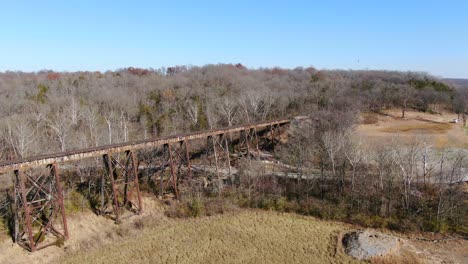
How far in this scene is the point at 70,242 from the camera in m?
22.7

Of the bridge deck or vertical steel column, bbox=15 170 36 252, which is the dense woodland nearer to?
the bridge deck

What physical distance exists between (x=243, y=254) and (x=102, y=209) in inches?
440

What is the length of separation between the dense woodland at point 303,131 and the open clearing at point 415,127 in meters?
2.62

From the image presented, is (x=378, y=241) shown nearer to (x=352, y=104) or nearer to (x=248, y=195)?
(x=248, y=195)

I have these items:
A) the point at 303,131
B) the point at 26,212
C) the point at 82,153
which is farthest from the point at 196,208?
the point at 303,131

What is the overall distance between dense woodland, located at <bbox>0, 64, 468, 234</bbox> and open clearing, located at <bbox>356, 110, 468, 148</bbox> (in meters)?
2.62

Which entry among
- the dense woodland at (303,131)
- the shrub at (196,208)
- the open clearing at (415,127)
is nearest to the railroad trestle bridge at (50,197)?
the shrub at (196,208)

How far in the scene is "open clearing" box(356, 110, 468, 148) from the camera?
152 feet

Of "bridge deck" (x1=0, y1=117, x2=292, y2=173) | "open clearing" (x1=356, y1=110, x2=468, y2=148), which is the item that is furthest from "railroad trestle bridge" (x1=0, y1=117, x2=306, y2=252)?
"open clearing" (x1=356, y1=110, x2=468, y2=148)

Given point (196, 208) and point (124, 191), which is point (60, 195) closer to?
point (124, 191)

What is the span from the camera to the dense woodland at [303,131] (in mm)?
27875

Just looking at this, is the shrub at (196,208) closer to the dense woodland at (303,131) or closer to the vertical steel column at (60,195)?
the dense woodland at (303,131)

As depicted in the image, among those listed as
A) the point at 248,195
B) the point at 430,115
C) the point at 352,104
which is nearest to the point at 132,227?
the point at 248,195

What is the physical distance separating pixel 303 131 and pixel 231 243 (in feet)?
78.3
